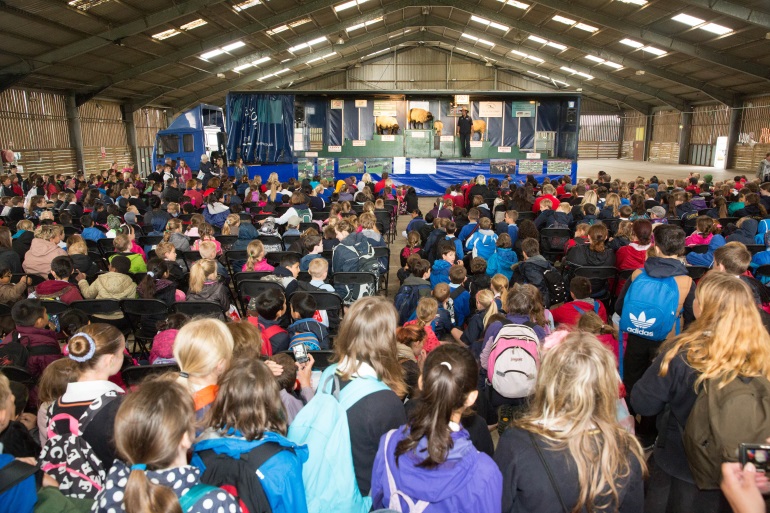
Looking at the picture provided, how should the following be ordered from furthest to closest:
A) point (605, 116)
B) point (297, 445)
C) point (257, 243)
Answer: point (605, 116) < point (257, 243) < point (297, 445)

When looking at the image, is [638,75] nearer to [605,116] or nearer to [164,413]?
[605,116]

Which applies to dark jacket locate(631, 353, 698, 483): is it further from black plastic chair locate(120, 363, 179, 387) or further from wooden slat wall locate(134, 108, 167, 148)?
wooden slat wall locate(134, 108, 167, 148)

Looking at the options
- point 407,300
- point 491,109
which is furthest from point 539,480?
point 491,109

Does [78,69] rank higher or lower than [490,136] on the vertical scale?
higher

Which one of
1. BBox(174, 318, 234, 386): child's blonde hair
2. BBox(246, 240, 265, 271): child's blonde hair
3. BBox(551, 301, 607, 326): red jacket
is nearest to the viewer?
BBox(174, 318, 234, 386): child's blonde hair

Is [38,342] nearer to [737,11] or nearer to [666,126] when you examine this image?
[737,11]

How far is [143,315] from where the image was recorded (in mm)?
5004

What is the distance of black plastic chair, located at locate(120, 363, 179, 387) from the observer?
320cm

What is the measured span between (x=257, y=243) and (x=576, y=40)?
20298 mm

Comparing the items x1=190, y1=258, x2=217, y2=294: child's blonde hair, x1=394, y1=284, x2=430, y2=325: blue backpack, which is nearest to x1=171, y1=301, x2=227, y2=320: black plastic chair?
x1=190, y1=258, x2=217, y2=294: child's blonde hair

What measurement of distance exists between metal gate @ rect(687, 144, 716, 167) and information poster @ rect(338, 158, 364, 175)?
21.3 metres

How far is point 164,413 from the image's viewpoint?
165cm

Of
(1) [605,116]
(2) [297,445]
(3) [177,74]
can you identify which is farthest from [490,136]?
→ (1) [605,116]

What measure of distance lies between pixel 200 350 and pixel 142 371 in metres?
1.14
